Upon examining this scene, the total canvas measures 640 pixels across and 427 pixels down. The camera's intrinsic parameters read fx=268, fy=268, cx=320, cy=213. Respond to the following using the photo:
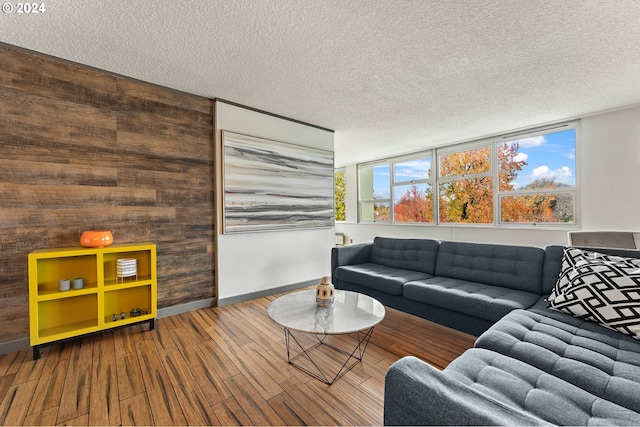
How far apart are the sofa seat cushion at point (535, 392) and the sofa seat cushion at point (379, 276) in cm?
140

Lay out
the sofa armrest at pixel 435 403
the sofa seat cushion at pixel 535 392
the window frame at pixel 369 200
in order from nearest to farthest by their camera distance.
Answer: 1. the sofa armrest at pixel 435 403
2. the sofa seat cushion at pixel 535 392
3. the window frame at pixel 369 200

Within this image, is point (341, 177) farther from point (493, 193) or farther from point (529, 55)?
point (529, 55)

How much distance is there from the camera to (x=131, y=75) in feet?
8.59

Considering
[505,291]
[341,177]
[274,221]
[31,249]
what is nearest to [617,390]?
[505,291]

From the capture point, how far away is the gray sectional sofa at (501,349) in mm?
777

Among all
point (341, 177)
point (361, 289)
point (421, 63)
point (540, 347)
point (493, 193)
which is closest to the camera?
point (540, 347)

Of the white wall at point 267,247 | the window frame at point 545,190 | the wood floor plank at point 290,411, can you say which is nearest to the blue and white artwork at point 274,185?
the white wall at point 267,247

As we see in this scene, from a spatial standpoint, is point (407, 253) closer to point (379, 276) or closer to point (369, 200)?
point (379, 276)

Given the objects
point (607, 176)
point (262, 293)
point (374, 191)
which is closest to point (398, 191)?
point (374, 191)

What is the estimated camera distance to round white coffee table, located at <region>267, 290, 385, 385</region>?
66.6 inches

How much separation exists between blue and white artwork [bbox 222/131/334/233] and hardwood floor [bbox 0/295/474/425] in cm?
138

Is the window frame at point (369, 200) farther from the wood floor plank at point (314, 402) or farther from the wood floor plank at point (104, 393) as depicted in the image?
the wood floor plank at point (104, 393)

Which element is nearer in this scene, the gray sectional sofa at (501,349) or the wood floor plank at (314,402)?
the gray sectional sofa at (501,349)

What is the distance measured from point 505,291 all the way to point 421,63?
2.14 m
